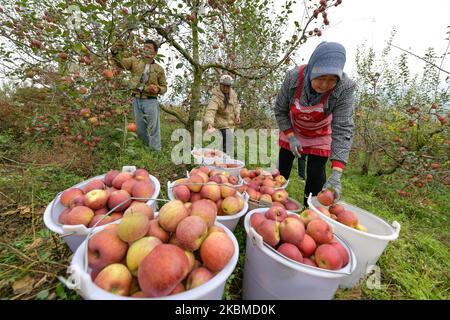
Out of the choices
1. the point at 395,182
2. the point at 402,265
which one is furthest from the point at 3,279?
the point at 395,182

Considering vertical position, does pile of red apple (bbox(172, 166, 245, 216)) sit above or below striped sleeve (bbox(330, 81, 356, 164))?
below

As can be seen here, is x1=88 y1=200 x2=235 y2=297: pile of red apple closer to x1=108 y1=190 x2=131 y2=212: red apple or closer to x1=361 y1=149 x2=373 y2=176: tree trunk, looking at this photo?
x1=108 y1=190 x2=131 y2=212: red apple

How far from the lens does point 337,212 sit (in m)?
1.65

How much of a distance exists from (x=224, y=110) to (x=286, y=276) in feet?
10.4

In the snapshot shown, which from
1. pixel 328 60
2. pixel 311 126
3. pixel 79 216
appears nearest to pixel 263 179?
pixel 311 126

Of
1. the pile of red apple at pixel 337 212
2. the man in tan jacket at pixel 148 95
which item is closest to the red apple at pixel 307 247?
the pile of red apple at pixel 337 212

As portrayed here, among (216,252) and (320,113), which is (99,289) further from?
(320,113)

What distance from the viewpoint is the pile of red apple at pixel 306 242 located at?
3.78 ft

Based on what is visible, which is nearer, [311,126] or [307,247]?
[307,247]

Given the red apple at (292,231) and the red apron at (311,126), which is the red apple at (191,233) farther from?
the red apron at (311,126)

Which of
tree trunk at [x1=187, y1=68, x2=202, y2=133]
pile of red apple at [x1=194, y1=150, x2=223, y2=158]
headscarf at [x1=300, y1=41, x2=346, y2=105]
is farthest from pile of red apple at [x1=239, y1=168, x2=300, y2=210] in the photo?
tree trunk at [x1=187, y1=68, x2=202, y2=133]

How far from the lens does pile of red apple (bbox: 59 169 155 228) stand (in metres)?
1.24

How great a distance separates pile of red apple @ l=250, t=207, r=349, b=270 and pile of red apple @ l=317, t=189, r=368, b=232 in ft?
1.06
